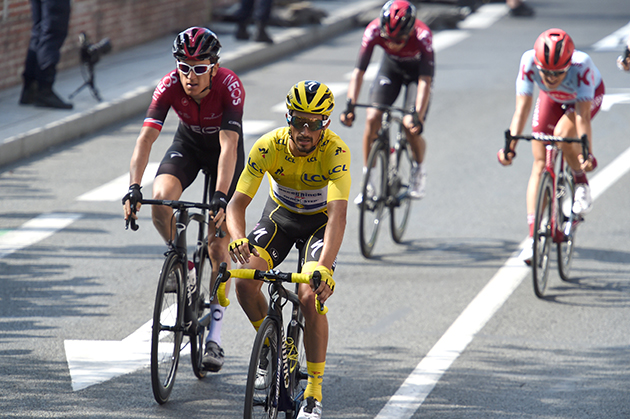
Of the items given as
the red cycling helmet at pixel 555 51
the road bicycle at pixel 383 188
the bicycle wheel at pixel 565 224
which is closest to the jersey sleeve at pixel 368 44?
the road bicycle at pixel 383 188

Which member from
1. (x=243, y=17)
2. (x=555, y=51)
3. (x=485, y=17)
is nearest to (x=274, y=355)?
(x=555, y=51)

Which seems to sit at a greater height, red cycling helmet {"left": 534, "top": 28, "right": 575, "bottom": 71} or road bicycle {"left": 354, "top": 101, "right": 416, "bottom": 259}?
red cycling helmet {"left": 534, "top": 28, "right": 575, "bottom": 71}

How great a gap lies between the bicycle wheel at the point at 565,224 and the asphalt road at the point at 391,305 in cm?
18

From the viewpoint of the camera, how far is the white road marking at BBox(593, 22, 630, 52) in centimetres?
1925

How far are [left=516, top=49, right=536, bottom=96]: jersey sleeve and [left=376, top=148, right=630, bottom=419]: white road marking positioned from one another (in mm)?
1731

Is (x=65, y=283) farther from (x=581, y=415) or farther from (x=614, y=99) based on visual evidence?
(x=614, y=99)

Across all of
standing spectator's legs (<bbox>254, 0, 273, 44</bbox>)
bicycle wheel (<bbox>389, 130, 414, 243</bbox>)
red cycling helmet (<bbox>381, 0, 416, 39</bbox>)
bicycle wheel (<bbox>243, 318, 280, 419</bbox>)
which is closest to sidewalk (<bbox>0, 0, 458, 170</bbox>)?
standing spectator's legs (<bbox>254, 0, 273, 44</bbox>)

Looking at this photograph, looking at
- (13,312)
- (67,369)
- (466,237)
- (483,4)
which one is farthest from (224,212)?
(483,4)

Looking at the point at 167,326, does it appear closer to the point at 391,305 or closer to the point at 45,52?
the point at 391,305

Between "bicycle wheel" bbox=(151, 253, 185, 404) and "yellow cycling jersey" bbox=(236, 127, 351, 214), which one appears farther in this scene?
"bicycle wheel" bbox=(151, 253, 185, 404)

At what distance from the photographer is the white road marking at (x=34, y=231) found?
8508 mm

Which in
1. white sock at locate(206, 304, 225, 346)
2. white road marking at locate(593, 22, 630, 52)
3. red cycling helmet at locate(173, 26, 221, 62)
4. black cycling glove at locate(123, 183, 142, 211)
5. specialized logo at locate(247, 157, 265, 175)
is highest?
red cycling helmet at locate(173, 26, 221, 62)

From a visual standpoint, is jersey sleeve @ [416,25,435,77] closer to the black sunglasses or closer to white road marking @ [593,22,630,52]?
the black sunglasses

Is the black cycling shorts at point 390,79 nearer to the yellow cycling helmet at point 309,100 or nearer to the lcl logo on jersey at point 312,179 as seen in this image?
the lcl logo on jersey at point 312,179
